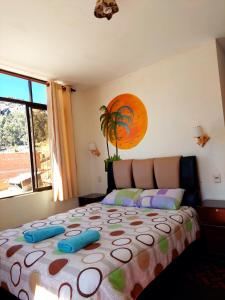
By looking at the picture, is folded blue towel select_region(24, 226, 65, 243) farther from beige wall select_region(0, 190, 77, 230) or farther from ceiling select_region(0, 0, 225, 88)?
ceiling select_region(0, 0, 225, 88)

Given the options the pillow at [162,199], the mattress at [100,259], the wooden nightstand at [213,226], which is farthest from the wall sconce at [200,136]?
the mattress at [100,259]

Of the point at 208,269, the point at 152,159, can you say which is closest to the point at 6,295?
the point at 208,269

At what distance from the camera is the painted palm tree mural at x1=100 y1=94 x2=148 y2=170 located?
12.3ft

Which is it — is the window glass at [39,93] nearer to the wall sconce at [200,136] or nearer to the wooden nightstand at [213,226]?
the wall sconce at [200,136]

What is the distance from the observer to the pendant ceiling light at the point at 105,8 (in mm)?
1902

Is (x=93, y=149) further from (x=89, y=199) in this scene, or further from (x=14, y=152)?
(x=14, y=152)

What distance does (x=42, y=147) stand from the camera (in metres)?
3.75

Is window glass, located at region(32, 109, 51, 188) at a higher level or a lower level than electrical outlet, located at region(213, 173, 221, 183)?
higher

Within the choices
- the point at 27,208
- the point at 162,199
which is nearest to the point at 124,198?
the point at 162,199

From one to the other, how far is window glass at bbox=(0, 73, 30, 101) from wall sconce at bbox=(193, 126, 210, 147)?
2.55 m

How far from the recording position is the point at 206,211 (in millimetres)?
2713

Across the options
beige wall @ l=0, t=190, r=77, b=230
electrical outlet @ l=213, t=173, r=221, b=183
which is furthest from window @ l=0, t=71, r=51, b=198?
electrical outlet @ l=213, t=173, r=221, b=183

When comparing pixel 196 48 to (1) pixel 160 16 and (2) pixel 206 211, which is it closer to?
(1) pixel 160 16

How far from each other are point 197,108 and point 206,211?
1382mm
